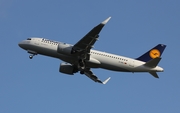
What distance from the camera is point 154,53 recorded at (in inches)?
2689

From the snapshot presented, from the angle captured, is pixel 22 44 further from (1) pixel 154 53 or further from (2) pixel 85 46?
(1) pixel 154 53

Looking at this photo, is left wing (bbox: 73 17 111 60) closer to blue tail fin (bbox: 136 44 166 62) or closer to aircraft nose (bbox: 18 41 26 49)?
blue tail fin (bbox: 136 44 166 62)

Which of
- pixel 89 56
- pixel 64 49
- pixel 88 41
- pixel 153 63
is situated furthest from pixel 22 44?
pixel 153 63

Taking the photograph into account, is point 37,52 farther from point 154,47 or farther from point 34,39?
point 154,47

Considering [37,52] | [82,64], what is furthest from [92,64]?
[37,52]

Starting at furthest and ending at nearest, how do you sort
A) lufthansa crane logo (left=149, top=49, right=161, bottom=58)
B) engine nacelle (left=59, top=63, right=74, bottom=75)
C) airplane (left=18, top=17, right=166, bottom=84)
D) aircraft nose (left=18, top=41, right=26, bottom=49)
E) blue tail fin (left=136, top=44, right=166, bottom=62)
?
engine nacelle (left=59, top=63, right=74, bottom=75)
aircraft nose (left=18, top=41, right=26, bottom=49)
lufthansa crane logo (left=149, top=49, right=161, bottom=58)
blue tail fin (left=136, top=44, right=166, bottom=62)
airplane (left=18, top=17, right=166, bottom=84)

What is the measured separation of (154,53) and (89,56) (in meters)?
12.7

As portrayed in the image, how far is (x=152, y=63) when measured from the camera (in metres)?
61.8

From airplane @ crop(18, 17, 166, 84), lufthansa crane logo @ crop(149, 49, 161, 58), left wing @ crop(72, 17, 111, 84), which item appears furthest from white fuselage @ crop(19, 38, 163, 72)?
lufthansa crane logo @ crop(149, 49, 161, 58)

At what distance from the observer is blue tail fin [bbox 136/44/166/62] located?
6781 centimetres

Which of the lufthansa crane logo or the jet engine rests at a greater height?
the lufthansa crane logo

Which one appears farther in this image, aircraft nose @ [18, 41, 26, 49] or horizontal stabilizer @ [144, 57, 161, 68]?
aircraft nose @ [18, 41, 26, 49]

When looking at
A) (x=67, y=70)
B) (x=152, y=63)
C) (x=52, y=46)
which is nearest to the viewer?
(x=152, y=63)

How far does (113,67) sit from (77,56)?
6.79 meters
